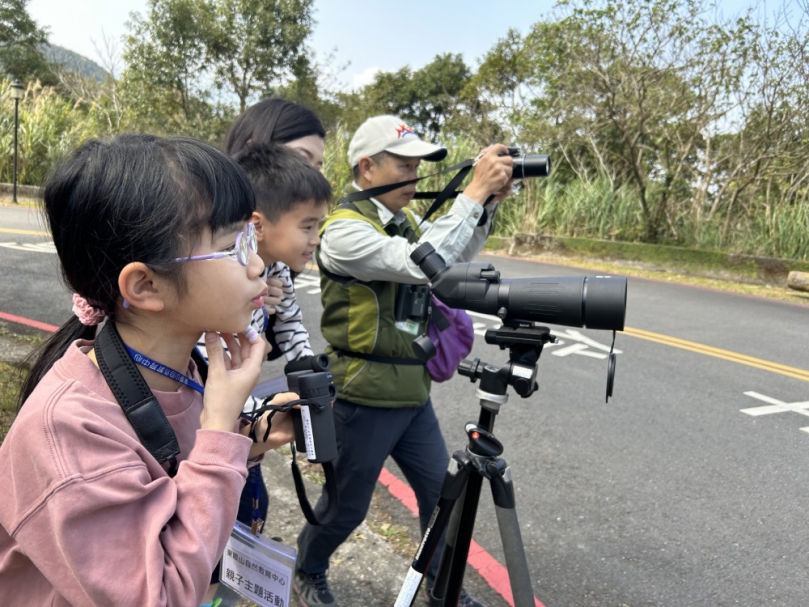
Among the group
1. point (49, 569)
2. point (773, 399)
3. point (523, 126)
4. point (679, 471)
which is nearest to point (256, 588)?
point (49, 569)

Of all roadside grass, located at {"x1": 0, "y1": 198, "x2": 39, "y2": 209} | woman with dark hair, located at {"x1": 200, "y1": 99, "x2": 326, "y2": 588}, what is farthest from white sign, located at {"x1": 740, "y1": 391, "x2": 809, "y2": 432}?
roadside grass, located at {"x1": 0, "y1": 198, "x2": 39, "y2": 209}

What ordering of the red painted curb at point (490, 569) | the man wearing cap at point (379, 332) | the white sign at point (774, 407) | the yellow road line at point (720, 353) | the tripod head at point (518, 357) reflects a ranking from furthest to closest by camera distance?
the yellow road line at point (720, 353)
the white sign at point (774, 407)
the red painted curb at point (490, 569)
the man wearing cap at point (379, 332)
the tripod head at point (518, 357)

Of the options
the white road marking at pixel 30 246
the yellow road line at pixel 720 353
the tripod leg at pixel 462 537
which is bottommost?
the yellow road line at pixel 720 353

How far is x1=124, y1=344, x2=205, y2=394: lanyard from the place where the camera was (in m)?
1.14

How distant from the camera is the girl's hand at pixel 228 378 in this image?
1.08 m

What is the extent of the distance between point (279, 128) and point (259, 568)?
1.53 meters

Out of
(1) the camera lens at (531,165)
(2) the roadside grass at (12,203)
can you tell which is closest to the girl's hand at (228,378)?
(1) the camera lens at (531,165)

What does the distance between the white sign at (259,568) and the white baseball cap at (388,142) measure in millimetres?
1406

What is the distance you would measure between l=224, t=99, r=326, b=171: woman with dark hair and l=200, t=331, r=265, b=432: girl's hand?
121 cm

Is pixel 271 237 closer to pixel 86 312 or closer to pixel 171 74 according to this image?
pixel 86 312

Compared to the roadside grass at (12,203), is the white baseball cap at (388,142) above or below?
above

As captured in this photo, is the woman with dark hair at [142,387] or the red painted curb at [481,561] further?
the red painted curb at [481,561]

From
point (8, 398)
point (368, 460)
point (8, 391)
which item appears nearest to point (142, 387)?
point (368, 460)

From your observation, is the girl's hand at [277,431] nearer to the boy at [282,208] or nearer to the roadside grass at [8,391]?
the boy at [282,208]
